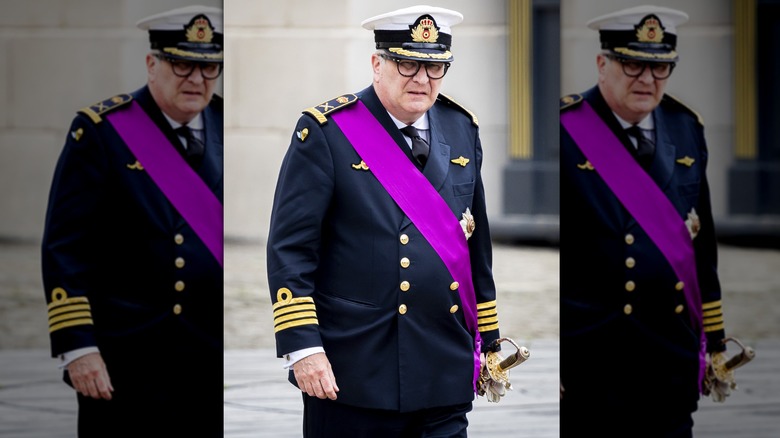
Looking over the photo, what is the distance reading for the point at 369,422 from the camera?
4.70 meters

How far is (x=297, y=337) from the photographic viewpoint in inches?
179

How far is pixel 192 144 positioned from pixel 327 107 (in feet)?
1.52

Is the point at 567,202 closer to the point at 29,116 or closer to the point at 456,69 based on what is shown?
the point at 456,69

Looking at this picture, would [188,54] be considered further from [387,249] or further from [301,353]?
[301,353]

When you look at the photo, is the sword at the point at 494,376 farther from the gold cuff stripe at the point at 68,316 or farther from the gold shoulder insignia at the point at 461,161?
the gold cuff stripe at the point at 68,316

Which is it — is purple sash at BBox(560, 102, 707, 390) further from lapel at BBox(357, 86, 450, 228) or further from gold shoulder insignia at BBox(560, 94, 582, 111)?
lapel at BBox(357, 86, 450, 228)

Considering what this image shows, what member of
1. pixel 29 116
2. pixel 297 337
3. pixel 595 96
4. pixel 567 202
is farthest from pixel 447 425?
pixel 29 116

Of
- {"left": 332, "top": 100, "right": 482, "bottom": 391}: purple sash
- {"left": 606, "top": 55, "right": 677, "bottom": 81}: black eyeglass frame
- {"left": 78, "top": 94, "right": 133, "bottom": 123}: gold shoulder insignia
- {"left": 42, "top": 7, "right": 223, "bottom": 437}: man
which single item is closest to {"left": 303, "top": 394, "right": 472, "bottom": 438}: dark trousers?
{"left": 42, "top": 7, "right": 223, "bottom": 437}: man

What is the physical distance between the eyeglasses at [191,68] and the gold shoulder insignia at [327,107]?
0.32 meters

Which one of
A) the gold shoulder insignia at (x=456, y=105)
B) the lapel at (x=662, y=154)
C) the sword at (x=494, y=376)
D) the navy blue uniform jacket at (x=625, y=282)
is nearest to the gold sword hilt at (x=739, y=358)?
the navy blue uniform jacket at (x=625, y=282)

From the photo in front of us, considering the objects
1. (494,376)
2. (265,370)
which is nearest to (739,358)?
(494,376)

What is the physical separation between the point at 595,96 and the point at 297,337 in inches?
56.4

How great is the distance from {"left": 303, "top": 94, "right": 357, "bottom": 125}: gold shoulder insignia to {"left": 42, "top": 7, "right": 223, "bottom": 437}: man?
12.6 inches

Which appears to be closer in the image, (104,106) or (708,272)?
(104,106)
